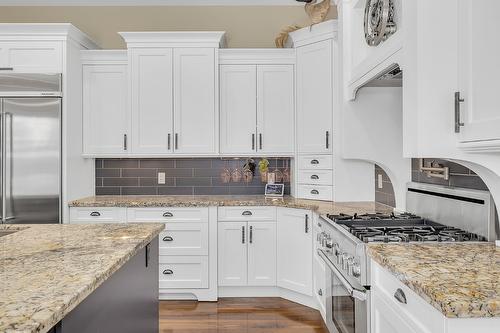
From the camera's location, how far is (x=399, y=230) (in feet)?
7.04

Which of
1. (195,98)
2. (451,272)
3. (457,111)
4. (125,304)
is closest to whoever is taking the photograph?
(451,272)

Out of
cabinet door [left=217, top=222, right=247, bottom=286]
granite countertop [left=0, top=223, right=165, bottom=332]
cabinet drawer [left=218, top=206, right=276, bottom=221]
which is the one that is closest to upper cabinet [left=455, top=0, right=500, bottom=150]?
granite countertop [left=0, top=223, right=165, bottom=332]

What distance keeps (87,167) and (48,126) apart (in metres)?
0.66

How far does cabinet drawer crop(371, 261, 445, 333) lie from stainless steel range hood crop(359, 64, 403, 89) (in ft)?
3.26

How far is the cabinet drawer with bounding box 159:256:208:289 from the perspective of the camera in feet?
12.1

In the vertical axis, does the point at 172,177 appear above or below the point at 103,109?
below

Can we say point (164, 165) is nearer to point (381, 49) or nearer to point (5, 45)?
point (5, 45)

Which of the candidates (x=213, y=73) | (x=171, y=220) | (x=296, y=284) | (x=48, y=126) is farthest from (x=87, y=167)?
(x=296, y=284)

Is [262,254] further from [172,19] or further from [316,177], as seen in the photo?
[172,19]

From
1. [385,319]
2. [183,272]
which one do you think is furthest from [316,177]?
[385,319]

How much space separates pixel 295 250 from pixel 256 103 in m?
1.40

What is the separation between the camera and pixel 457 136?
164cm

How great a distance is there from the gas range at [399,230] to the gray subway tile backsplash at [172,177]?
5.59 ft

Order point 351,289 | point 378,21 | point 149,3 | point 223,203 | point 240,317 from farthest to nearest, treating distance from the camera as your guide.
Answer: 1. point 149,3
2. point 223,203
3. point 240,317
4. point 378,21
5. point 351,289
